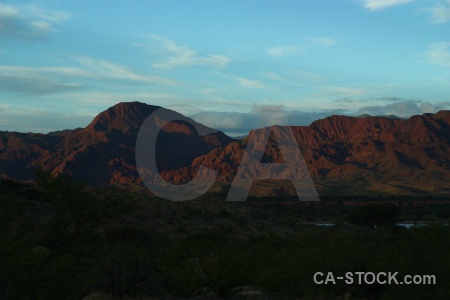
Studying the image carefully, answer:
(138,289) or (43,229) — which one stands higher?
(43,229)

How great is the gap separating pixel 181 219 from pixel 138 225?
6.64 m

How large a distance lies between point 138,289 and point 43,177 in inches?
280

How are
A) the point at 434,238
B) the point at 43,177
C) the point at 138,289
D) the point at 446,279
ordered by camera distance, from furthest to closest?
the point at 138,289 < the point at 434,238 < the point at 446,279 < the point at 43,177

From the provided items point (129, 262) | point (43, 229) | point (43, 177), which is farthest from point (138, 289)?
point (43, 177)

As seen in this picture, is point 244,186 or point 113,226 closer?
point 113,226

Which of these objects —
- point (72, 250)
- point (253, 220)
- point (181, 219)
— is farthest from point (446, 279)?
point (253, 220)

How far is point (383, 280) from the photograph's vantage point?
16.2m

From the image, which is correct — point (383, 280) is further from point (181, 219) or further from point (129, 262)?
point (181, 219)

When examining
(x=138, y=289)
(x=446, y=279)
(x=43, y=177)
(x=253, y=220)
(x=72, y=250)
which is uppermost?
(x=43, y=177)

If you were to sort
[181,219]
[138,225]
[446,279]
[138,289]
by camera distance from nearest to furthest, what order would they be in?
[446,279] < [138,289] < [138,225] < [181,219]

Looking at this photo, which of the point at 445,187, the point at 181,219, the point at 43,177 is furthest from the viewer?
the point at 445,187

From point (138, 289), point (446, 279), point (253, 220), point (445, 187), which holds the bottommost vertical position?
point (445, 187)

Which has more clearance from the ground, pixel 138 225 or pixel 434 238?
pixel 434 238

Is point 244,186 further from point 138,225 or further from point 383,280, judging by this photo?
point 383,280
